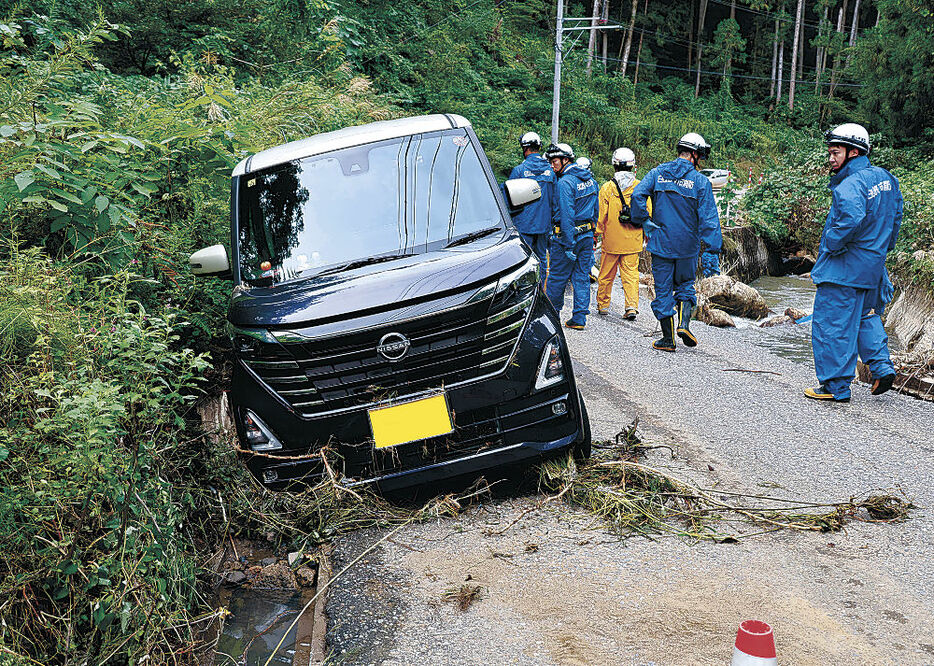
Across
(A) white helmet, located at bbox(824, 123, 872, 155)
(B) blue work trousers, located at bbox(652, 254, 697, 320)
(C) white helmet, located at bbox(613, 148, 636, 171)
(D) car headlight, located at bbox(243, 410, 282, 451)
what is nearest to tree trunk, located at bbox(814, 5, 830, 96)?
(C) white helmet, located at bbox(613, 148, 636, 171)

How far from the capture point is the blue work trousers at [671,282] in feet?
28.8

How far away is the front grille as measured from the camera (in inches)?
161

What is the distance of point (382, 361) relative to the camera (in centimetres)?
409

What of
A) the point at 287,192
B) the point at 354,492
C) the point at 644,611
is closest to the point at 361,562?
the point at 354,492

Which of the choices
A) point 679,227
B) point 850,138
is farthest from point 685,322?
point 850,138

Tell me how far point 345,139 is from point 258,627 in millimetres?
3053

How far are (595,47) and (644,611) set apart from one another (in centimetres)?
5389

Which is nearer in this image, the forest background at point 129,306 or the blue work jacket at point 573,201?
the forest background at point 129,306

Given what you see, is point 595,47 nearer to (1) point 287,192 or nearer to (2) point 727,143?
(2) point 727,143

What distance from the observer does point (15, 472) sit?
301cm

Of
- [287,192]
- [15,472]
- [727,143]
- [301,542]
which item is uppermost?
[287,192]

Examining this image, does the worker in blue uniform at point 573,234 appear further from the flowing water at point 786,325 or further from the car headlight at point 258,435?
the car headlight at point 258,435

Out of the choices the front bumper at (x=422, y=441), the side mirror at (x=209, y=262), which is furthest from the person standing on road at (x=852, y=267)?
the side mirror at (x=209, y=262)

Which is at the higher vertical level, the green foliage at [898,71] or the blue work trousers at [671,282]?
the green foliage at [898,71]
